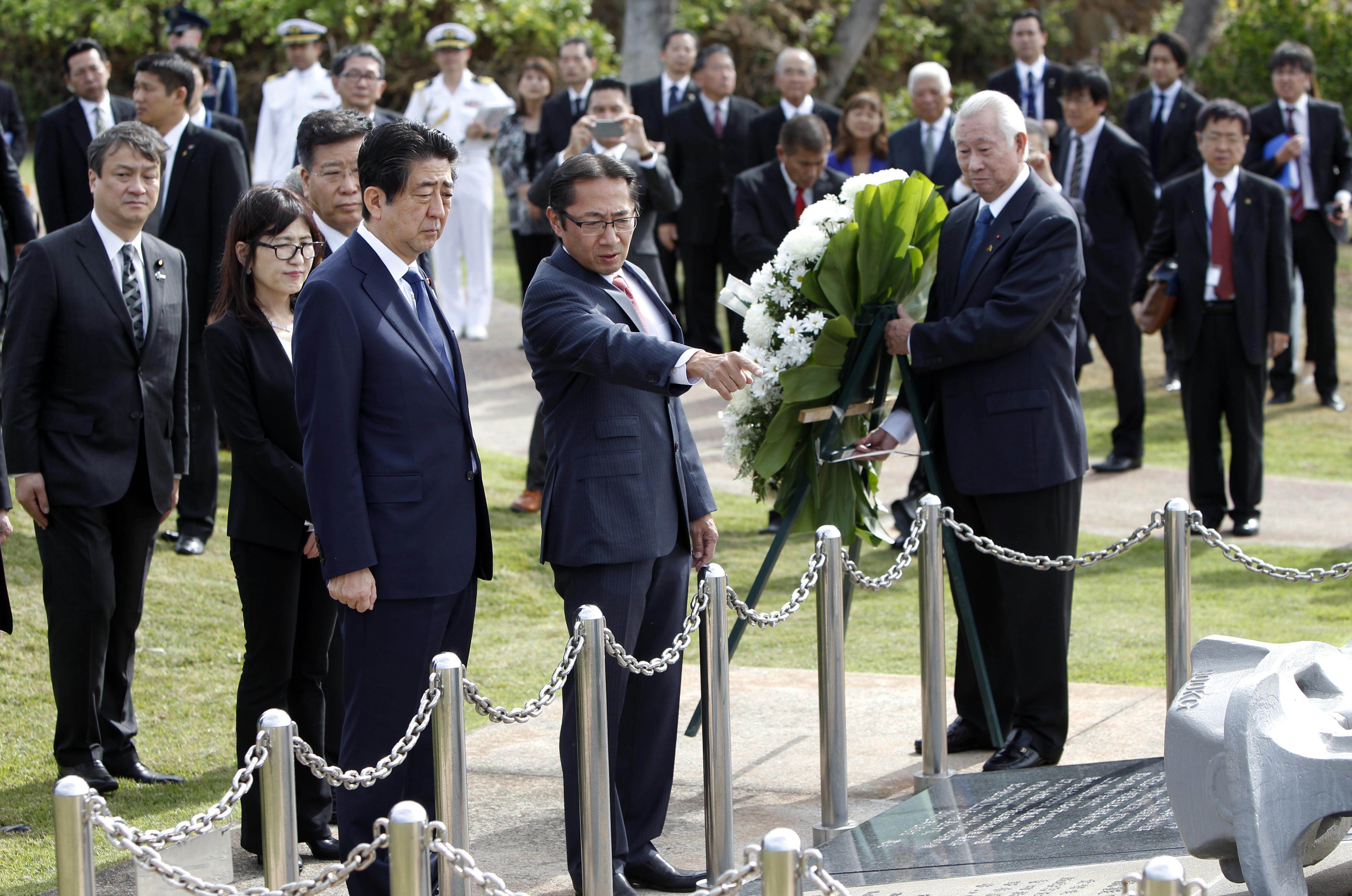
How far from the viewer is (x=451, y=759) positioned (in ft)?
12.7

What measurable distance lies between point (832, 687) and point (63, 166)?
5942 mm

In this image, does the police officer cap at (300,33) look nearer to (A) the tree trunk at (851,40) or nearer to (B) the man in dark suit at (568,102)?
(B) the man in dark suit at (568,102)

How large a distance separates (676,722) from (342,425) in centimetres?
143

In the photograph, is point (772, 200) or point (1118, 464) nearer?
point (772, 200)

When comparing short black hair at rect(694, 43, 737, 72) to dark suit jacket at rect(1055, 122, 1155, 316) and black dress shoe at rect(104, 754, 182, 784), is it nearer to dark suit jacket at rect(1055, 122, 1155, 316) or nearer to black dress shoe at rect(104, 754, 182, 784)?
dark suit jacket at rect(1055, 122, 1155, 316)

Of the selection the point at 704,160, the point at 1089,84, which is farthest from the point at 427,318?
the point at 704,160

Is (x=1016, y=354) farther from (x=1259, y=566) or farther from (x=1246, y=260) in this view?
(x=1246, y=260)

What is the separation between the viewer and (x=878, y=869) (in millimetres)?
4438

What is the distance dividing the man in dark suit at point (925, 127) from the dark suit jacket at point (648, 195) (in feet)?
6.76

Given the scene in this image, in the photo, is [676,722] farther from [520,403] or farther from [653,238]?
[520,403]

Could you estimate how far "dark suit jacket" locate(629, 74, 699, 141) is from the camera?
477 inches

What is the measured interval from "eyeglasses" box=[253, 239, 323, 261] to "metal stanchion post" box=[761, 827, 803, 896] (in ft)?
8.43

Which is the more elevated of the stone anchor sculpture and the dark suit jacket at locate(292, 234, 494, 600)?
the dark suit jacket at locate(292, 234, 494, 600)

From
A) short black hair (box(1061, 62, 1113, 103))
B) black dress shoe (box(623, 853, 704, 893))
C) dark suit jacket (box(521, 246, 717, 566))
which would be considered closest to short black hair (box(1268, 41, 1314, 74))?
short black hair (box(1061, 62, 1113, 103))
